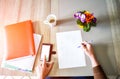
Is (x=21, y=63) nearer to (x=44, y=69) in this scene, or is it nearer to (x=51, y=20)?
(x=44, y=69)

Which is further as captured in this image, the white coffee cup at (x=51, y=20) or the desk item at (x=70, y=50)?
the white coffee cup at (x=51, y=20)

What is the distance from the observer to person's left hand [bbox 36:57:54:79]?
99cm

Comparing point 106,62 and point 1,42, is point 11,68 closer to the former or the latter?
point 1,42

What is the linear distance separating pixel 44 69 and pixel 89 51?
0.29 meters

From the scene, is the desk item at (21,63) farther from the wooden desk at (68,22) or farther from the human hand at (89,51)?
the human hand at (89,51)

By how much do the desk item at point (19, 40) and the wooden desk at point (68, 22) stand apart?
50 mm

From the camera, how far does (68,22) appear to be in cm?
117

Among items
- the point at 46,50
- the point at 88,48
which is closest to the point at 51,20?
the point at 46,50

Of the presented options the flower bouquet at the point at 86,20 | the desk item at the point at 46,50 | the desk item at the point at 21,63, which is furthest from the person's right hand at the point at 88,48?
the desk item at the point at 21,63

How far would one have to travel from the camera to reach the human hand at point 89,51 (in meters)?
0.99

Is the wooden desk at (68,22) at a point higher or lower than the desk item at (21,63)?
higher

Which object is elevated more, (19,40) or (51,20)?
(51,20)

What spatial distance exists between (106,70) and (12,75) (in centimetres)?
57

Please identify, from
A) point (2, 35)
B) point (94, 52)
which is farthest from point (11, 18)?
point (94, 52)
